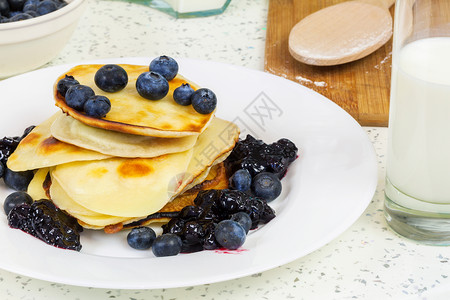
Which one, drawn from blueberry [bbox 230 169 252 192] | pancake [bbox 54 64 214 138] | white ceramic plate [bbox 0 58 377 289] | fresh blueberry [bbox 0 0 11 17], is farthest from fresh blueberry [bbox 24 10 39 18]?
blueberry [bbox 230 169 252 192]

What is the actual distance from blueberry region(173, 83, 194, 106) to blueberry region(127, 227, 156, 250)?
0.30m

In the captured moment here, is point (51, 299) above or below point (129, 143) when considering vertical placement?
below

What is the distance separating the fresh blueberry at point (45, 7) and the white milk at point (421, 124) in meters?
1.11

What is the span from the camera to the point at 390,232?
132 cm

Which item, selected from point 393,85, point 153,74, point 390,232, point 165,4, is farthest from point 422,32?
point 165,4

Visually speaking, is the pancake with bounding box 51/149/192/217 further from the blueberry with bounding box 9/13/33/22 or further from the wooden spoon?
the wooden spoon

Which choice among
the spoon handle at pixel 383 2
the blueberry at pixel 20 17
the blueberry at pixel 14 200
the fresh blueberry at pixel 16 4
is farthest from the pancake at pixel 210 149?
the spoon handle at pixel 383 2

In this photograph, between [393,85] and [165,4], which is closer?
[393,85]

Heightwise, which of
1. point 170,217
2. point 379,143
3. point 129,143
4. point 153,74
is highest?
point 153,74

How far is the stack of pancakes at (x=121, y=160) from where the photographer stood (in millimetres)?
1264

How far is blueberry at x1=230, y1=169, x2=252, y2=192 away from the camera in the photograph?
54.7 inches

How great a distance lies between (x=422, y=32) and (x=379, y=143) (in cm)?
50

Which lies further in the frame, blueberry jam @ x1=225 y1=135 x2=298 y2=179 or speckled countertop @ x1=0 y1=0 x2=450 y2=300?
blueberry jam @ x1=225 y1=135 x2=298 y2=179

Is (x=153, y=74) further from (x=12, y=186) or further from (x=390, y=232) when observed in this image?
(x=390, y=232)
